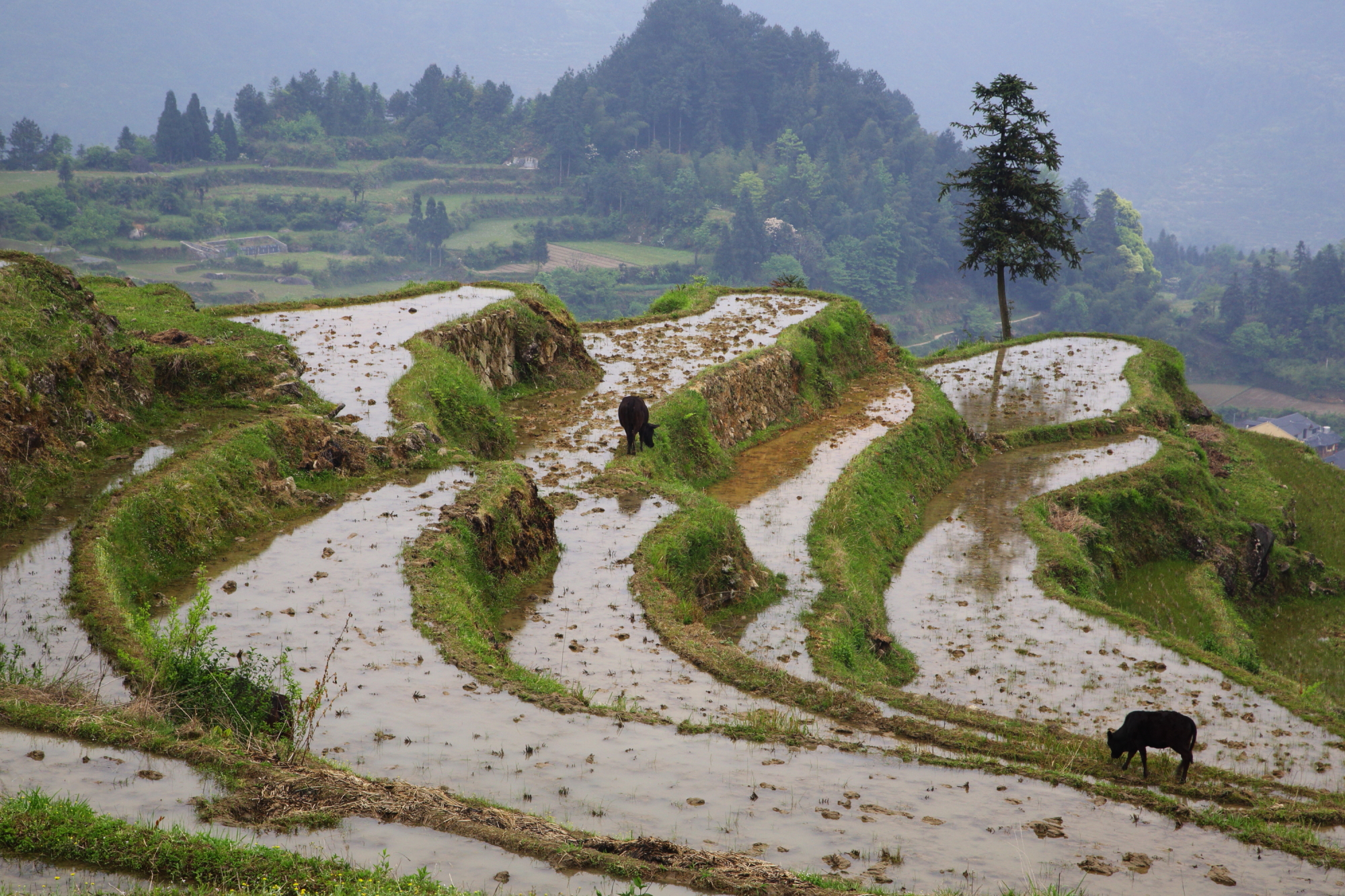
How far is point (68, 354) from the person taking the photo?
1570cm

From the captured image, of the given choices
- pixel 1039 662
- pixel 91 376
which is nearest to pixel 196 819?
pixel 91 376

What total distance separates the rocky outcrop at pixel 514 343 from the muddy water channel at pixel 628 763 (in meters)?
10.1

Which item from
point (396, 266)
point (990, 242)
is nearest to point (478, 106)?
point (396, 266)

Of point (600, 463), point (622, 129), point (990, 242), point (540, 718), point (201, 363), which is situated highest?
point (622, 129)

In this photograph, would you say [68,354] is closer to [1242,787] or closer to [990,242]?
[1242,787]

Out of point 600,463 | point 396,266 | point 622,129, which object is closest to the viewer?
point 600,463

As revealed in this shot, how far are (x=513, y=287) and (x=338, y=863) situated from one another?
24.0 m

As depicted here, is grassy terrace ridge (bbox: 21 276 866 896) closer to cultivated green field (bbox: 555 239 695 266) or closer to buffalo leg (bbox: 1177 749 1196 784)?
buffalo leg (bbox: 1177 749 1196 784)

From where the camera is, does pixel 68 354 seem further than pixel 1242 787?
Yes

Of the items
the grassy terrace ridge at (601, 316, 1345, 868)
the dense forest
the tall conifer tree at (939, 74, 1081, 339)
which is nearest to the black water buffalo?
the grassy terrace ridge at (601, 316, 1345, 868)

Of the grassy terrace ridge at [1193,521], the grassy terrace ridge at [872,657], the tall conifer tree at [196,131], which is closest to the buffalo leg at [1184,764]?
the grassy terrace ridge at [872,657]

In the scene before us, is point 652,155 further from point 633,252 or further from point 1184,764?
point 1184,764

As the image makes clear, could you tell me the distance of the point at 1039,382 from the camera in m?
35.6

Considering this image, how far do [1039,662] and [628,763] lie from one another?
30.1ft
